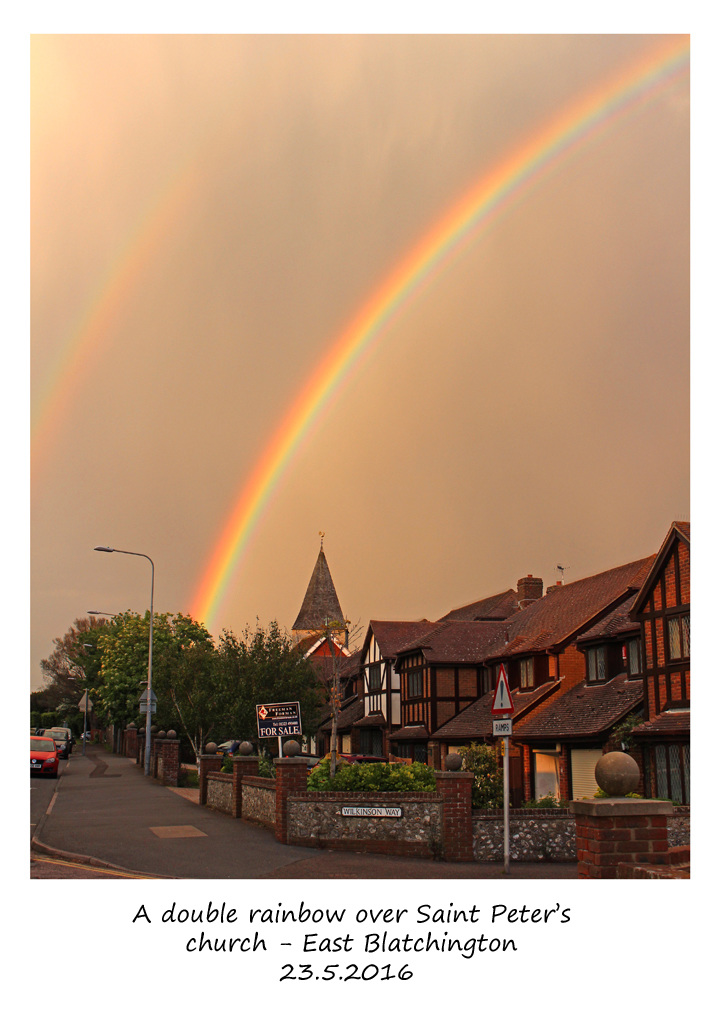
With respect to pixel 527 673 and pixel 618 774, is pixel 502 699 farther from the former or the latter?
pixel 527 673

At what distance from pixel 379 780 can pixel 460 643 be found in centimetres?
2461

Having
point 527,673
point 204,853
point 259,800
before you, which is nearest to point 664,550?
point 527,673

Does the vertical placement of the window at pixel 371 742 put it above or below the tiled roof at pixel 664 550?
below

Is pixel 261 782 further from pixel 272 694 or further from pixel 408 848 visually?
pixel 272 694

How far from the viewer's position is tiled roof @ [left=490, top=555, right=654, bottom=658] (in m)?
31.4

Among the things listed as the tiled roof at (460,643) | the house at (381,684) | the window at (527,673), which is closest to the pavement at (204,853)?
the window at (527,673)

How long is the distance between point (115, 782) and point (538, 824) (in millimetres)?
19158

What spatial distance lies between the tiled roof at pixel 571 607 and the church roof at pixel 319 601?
88274 mm

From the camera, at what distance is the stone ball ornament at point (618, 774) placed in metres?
7.51

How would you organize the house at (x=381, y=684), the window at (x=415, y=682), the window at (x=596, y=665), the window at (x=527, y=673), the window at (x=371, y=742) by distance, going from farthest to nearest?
1. the window at (x=371, y=742)
2. the house at (x=381, y=684)
3. the window at (x=415, y=682)
4. the window at (x=527, y=673)
5. the window at (x=596, y=665)

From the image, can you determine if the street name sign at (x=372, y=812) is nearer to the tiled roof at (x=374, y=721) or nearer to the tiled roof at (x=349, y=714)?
the tiled roof at (x=374, y=721)

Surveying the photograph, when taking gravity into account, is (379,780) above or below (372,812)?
above

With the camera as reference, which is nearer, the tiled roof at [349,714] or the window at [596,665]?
the window at [596,665]

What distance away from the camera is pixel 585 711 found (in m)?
26.5
